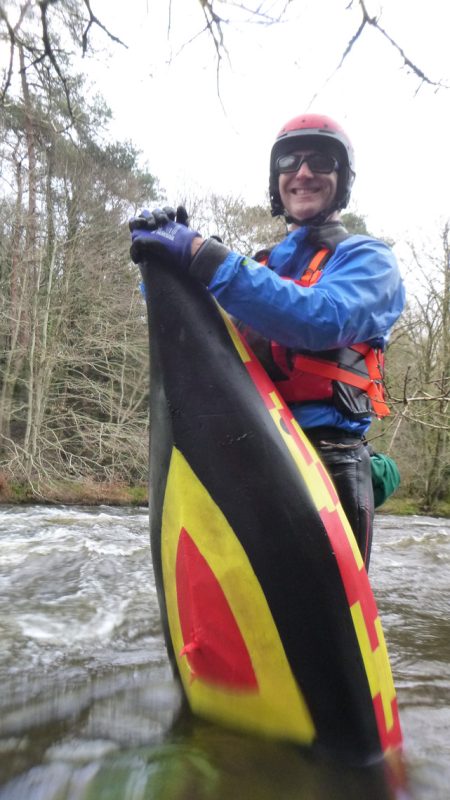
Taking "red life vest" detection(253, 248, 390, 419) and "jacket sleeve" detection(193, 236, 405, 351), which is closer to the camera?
"jacket sleeve" detection(193, 236, 405, 351)

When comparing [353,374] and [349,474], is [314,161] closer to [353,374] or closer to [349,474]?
[353,374]

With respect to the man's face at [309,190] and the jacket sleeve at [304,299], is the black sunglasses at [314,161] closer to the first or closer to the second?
the man's face at [309,190]

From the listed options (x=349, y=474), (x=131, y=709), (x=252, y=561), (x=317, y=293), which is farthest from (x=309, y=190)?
(x=131, y=709)

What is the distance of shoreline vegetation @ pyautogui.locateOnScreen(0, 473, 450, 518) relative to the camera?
Result: 40.1ft

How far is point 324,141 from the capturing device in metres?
2.16

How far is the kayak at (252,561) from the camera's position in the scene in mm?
1667

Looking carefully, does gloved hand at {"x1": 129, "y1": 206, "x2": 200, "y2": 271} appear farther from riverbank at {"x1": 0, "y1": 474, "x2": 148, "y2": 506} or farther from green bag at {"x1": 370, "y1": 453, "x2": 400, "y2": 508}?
riverbank at {"x1": 0, "y1": 474, "x2": 148, "y2": 506}

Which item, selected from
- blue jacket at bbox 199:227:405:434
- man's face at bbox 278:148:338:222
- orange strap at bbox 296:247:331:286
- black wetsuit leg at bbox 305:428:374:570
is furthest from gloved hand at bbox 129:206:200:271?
black wetsuit leg at bbox 305:428:374:570

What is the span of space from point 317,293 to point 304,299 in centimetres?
5

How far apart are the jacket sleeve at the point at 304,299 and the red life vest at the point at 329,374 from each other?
14cm

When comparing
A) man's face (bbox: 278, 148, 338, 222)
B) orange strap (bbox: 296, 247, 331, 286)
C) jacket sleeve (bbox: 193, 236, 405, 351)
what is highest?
man's face (bbox: 278, 148, 338, 222)

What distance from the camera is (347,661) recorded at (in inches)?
65.6

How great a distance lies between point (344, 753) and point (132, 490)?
40.6 feet

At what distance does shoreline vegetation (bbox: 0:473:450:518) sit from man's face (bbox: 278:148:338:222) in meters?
10.9
